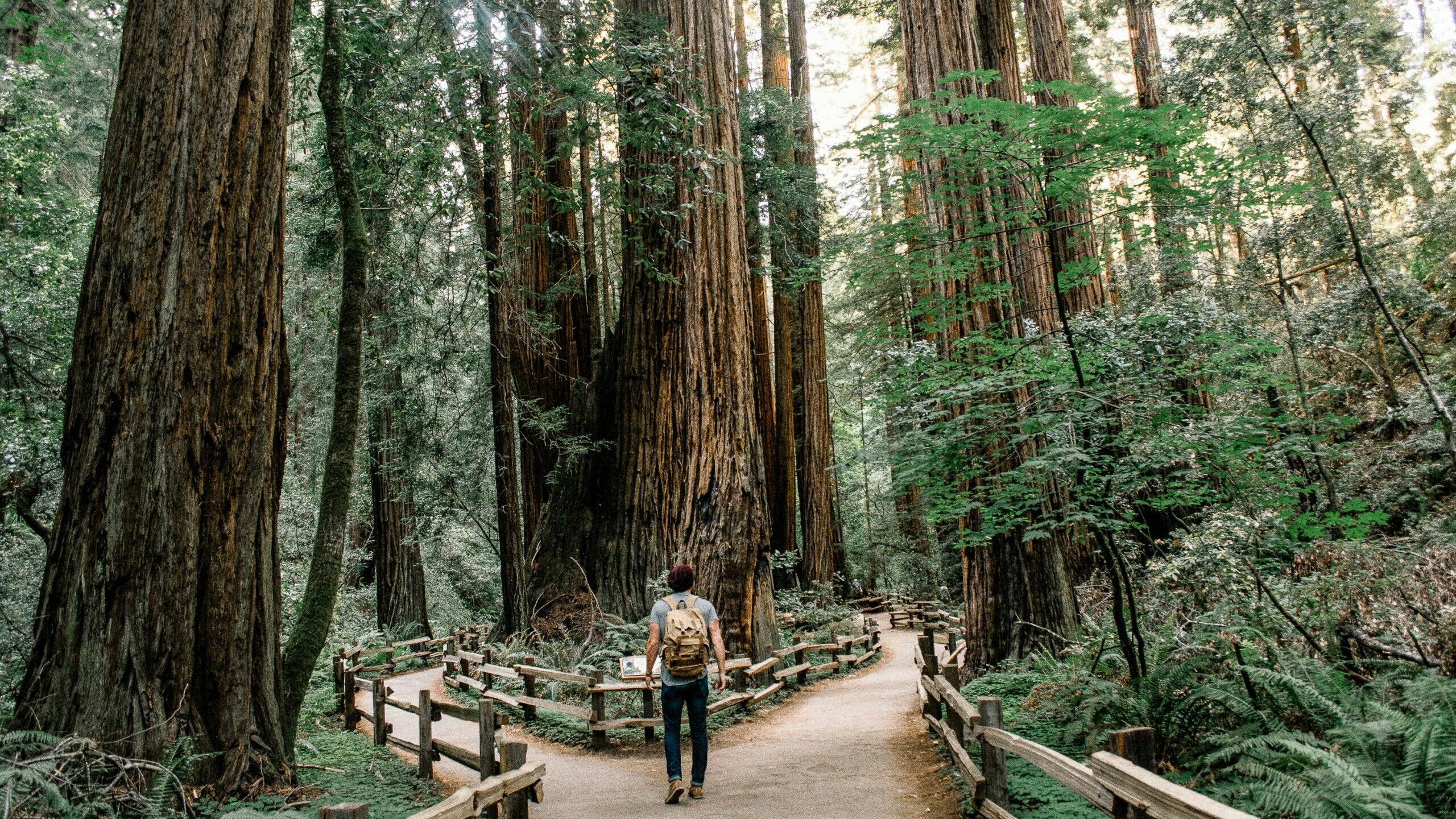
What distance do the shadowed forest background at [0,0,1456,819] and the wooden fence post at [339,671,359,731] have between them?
25.8 inches

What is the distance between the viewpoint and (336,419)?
20.7 ft

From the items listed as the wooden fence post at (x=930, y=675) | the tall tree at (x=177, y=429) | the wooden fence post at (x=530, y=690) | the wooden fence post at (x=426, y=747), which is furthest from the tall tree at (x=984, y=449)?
the tall tree at (x=177, y=429)

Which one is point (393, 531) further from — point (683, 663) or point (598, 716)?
point (683, 663)

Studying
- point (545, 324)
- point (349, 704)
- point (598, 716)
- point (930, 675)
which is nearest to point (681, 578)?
point (598, 716)

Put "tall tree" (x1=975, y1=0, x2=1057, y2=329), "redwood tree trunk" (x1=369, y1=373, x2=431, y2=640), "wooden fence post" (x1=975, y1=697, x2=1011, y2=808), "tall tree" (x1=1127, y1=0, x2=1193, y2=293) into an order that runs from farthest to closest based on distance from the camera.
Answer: "redwood tree trunk" (x1=369, y1=373, x2=431, y2=640) < "tall tree" (x1=1127, y1=0, x2=1193, y2=293) < "tall tree" (x1=975, y1=0, x2=1057, y2=329) < "wooden fence post" (x1=975, y1=697, x2=1011, y2=808)

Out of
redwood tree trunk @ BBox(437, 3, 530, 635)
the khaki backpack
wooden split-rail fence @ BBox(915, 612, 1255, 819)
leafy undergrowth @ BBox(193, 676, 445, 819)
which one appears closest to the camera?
wooden split-rail fence @ BBox(915, 612, 1255, 819)

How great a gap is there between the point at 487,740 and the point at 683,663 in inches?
58.9

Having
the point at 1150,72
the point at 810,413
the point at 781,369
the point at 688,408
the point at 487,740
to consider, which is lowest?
the point at 487,740

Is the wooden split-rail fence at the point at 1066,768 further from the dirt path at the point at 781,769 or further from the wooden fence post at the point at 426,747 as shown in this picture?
the wooden fence post at the point at 426,747

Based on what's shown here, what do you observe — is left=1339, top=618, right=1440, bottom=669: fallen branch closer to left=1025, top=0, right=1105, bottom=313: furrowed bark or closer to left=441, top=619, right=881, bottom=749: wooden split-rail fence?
left=441, top=619, right=881, bottom=749: wooden split-rail fence

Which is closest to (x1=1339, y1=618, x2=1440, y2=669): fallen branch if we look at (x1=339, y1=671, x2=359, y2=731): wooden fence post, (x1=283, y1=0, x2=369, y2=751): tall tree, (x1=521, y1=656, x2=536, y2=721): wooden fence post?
(x1=283, y1=0, x2=369, y2=751): tall tree

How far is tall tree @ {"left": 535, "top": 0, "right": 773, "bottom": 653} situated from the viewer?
31.6ft

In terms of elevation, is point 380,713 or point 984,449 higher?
point 984,449

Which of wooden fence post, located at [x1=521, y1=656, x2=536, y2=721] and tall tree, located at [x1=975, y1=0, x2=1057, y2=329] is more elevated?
tall tree, located at [x1=975, y1=0, x2=1057, y2=329]
